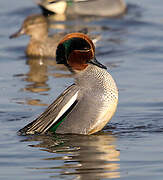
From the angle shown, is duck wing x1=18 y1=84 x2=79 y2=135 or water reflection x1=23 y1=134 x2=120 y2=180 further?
duck wing x1=18 y1=84 x2=79 y2=135

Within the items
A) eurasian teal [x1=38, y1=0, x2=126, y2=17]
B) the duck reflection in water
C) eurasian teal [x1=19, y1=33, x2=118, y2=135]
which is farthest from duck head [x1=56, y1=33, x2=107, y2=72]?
eurasian teal [x1=38, y1=0, x2=126, y2=17]

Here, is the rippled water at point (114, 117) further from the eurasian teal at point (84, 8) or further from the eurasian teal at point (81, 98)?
the eurasian teal at point (84, 8)

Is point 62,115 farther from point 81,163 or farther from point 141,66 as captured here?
point 141,66

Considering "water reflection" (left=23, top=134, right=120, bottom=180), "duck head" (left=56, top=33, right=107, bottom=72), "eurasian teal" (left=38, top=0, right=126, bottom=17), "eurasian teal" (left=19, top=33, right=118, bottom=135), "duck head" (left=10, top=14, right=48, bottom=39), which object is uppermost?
"duck head" (left=56, top=33, right=107, bottom=72)

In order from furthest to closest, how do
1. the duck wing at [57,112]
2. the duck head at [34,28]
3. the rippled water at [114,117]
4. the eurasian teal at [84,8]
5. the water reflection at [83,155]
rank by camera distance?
the eurasian teal at [84,8] → the duck head at [34,28] → the duck wing at [57,112] → the rippled water at [114,117] → the water reflection at [83,155]

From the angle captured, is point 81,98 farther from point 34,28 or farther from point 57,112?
point 34,28

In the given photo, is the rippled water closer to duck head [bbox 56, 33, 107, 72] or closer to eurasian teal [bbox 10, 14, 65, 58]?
eurasian teal [bbox 10, 14, 65, 58]

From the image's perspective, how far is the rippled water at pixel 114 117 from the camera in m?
5.68

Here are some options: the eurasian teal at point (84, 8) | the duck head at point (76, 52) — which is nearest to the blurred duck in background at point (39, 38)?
the eurasian teal at point (84, 8)

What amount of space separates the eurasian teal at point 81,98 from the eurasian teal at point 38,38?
497 centimetres

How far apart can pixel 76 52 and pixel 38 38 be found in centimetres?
580

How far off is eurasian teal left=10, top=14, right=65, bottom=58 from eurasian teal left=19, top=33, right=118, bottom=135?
4971 mm

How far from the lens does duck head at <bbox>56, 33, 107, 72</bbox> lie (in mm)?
6637

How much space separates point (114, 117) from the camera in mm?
7516
